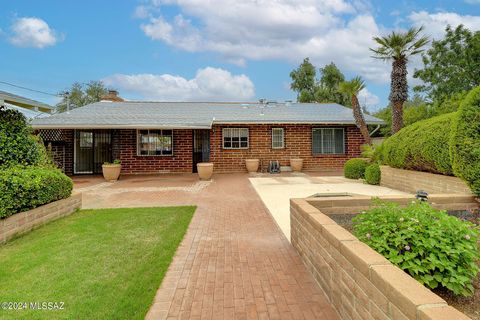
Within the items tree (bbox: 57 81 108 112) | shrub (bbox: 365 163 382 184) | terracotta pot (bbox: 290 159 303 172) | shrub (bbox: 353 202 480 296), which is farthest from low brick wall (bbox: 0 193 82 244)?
tree (bbox: 57 81 108 112)

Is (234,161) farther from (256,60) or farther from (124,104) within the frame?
(256,60)

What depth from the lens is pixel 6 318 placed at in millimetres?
2566

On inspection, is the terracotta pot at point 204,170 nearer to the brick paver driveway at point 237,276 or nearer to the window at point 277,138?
the window at point 277,138

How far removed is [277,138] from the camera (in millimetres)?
15508

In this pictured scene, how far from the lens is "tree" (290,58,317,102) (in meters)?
33.5

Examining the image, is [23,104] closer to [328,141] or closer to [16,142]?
[16,142]

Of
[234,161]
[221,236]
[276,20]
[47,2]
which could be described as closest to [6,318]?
[221,236]

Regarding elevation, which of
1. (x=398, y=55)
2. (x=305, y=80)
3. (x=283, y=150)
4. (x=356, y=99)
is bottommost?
(x=283, y=150)

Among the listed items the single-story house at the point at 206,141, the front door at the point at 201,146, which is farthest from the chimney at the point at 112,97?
the front door at the point at 201,146

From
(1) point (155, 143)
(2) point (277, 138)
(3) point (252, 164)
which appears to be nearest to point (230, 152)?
(3) point (252, 164)

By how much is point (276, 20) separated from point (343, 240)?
14.6 metres

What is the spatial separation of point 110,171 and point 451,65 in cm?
2821

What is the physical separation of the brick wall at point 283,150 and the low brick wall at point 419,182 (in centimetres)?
521

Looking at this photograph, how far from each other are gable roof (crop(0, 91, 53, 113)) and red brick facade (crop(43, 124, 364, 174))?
310 inches
